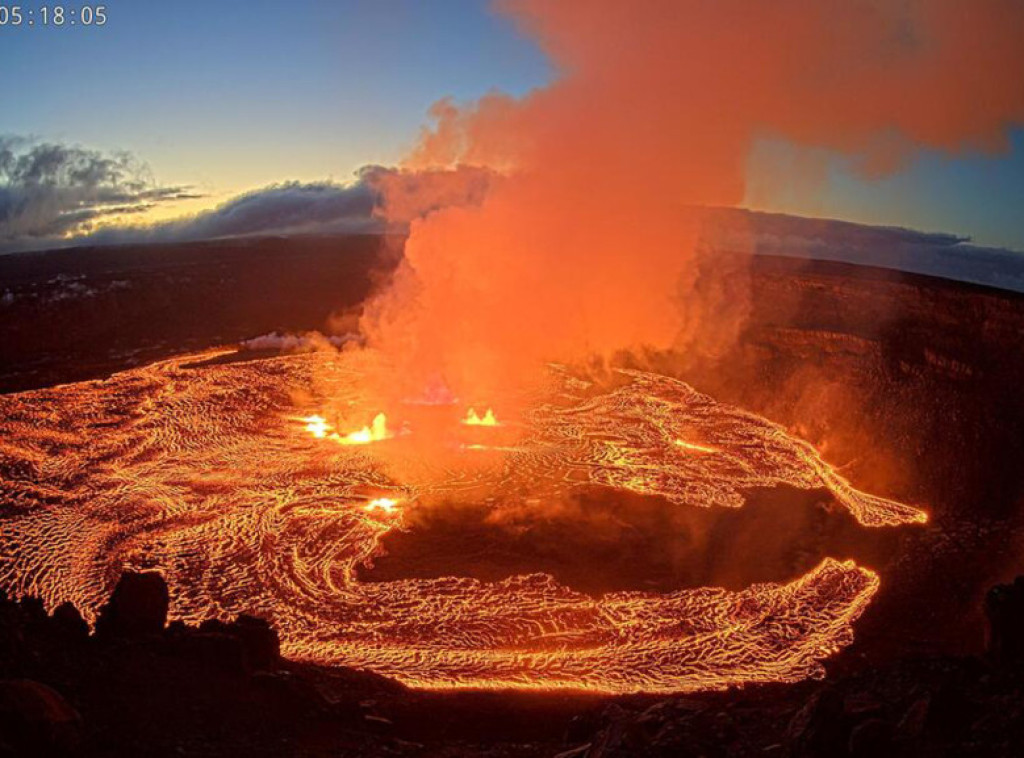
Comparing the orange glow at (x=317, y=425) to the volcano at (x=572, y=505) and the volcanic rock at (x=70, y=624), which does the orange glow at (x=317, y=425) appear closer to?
the volcano at (x=572, y=505)

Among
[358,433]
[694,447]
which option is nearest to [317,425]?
[358,433]

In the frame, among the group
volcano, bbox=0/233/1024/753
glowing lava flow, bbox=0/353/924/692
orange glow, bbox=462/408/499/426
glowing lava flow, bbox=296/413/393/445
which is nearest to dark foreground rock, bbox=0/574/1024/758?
volcano, bbox=0/233/1024/753

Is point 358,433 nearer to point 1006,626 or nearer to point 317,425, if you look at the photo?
point 317,425

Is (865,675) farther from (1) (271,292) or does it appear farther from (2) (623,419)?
(1) (271,292)

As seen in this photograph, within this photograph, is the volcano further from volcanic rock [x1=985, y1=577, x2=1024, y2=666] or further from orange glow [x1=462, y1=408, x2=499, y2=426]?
volcanic rock [x1=985, y1=577, x2=1024, y2=666]

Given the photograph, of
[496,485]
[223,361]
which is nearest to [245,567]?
[496,485]

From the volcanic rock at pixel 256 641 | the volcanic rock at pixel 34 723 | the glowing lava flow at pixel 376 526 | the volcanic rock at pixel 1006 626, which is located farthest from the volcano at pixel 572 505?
the volcanic rock at pixel 34 723
